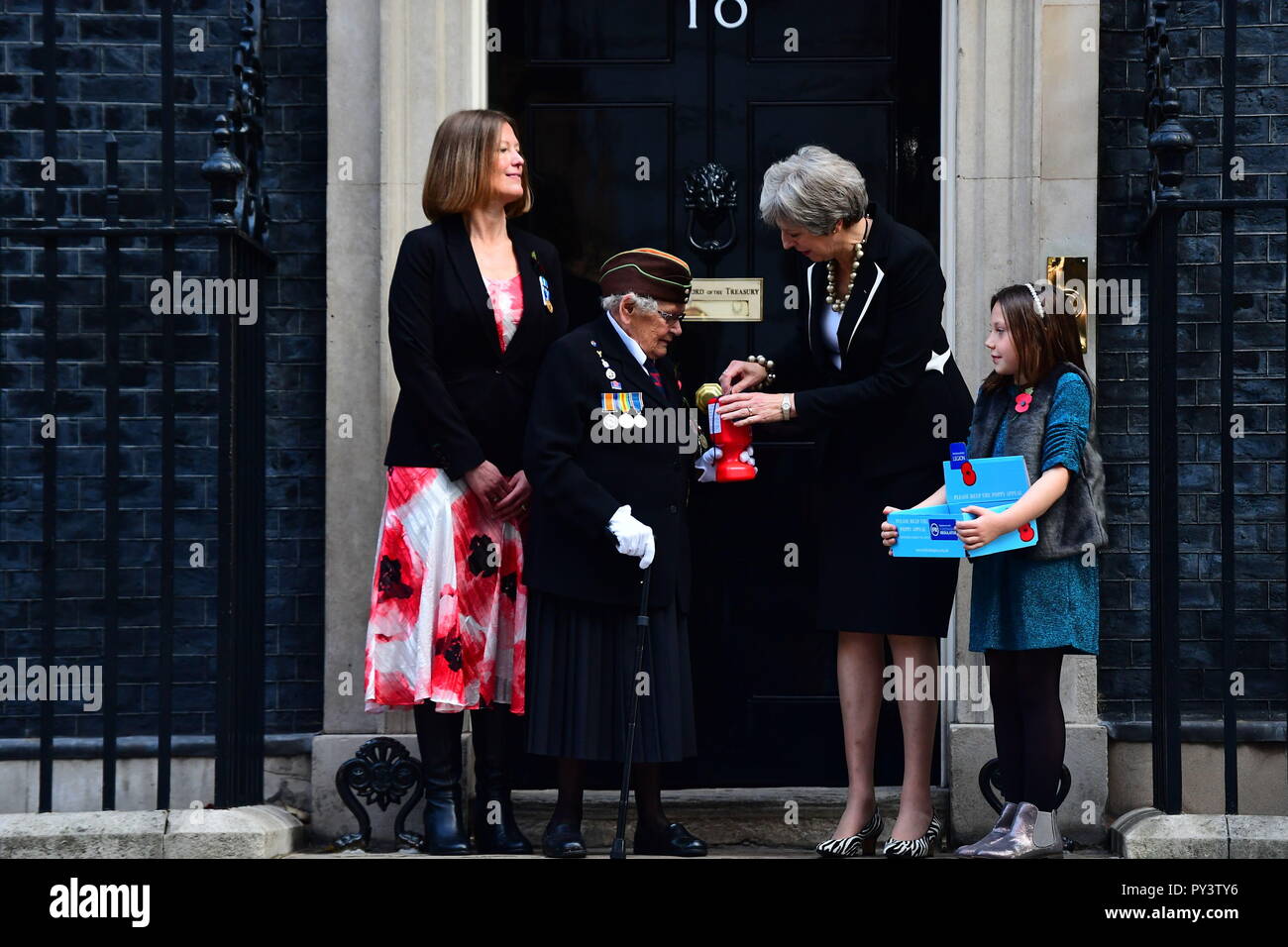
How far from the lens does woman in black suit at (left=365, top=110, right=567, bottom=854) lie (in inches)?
225

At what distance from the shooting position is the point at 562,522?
5.57 metres

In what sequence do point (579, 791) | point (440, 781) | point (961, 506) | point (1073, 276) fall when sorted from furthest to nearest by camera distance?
1. point (1073, 276)
2. point (440, 781)
3. point (579, 791)
4. point (961, 506)

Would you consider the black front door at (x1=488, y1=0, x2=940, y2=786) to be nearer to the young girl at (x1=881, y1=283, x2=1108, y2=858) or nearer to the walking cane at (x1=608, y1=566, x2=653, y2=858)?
the walking cane at (x1=608, y1=566, x2=653, y2=858)

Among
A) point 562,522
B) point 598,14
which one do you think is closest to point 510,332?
point 562,522

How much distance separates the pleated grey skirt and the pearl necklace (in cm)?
117

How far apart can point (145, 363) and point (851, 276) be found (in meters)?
2.76

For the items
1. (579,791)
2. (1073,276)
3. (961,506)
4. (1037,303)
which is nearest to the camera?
(961,506)

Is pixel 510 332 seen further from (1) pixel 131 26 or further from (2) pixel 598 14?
(1) pixel 131 26

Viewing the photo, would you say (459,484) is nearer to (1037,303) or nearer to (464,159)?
(464,159)

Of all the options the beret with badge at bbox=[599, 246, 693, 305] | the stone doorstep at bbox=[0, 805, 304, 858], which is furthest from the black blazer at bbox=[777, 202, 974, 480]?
the stone doorstep at bbox=[0, 805, 304, 858]

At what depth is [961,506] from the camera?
5238mm

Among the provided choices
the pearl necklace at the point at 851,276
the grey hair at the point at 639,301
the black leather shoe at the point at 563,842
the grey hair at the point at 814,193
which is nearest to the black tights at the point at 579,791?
the black leather shoe at the point at 563,842

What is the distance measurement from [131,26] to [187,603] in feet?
7.30

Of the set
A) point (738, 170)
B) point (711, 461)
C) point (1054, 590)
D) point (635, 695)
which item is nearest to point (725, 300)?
point (738, 170)
